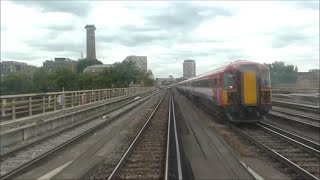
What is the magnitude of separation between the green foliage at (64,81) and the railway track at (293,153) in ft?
33.4

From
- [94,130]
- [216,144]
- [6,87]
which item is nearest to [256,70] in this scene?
[216,144]

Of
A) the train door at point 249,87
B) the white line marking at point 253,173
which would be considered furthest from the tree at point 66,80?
the white line marking at point 253,173

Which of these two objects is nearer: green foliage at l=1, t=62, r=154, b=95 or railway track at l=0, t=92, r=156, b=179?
railway track at l=0, t=92, r=156, b=179

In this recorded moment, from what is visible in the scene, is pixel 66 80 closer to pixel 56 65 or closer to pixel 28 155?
pixel 56 65

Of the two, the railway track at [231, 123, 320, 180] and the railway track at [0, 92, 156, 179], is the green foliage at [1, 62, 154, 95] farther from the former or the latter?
the railway track at [231, 123, 320, 180]

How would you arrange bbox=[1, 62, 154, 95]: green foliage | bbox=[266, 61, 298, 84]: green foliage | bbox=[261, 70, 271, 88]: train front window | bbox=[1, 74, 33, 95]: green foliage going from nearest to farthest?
1. bbox=[1, 74, 33, 95]: green foliage
2. bbox=[1, 62, 154, 95]: green foliage
3. bbox=[261, 70, 271, 88]: train front window
4. bbox=[266, 61, 298, 84]: green foliage

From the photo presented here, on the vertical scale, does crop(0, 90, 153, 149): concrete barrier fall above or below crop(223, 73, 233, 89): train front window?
below

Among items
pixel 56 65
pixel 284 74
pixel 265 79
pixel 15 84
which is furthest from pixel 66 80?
pixel 284 74

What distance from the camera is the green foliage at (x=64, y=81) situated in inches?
803

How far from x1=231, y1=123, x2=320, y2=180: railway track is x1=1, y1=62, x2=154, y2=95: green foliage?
33.4 ft

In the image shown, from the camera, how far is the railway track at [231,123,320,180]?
10625 millimetres

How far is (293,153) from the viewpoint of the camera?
13.3 meters

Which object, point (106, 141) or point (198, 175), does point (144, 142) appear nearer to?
point (106, 141)

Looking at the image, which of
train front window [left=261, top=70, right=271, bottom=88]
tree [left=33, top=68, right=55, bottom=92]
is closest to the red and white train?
train front window [left=261, top=70, right=271, bottom=88]
